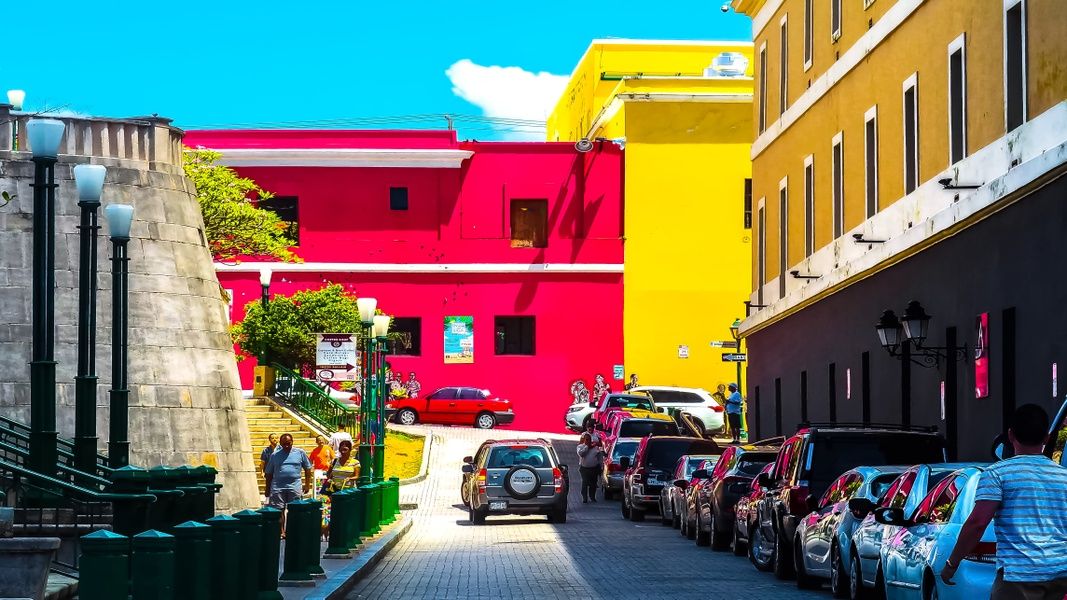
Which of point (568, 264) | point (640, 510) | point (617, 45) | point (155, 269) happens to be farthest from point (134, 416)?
point (617, 45)

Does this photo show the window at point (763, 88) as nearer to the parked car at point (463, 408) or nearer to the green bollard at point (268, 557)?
the parked car at point (463, 408)

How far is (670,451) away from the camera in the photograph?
37312 millimetres

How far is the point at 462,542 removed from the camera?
99.0 ft

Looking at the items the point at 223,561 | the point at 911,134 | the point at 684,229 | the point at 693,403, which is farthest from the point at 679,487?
the point at 684,229

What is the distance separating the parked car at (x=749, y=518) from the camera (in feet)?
76.4

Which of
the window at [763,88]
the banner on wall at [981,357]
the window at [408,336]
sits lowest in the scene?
the banner on wall at [981,357]

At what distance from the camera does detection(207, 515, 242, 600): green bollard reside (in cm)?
1314

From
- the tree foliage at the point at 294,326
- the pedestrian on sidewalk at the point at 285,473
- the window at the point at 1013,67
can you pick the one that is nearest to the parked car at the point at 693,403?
the tree foliage at the point at 294,326

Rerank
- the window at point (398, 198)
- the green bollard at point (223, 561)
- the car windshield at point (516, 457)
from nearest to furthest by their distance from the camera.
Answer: the green bollard at point (223, 561) → the car windshield at point (516, 457) → the window at point (398, 198)

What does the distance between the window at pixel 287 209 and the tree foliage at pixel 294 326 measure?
753 cm

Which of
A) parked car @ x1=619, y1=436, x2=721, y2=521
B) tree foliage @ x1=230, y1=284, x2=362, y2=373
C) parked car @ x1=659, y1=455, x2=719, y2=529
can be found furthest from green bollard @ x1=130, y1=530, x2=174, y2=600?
tree foliage @ x1=230, y1=284, x2=362, y2=373

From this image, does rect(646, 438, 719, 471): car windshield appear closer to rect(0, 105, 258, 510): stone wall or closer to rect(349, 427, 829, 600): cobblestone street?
rect(349, 427, 829, 600): cobblestone street

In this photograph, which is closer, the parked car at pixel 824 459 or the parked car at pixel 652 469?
the parked car at pixel 824 459

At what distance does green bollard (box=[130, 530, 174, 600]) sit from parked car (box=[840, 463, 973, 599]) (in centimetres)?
690
